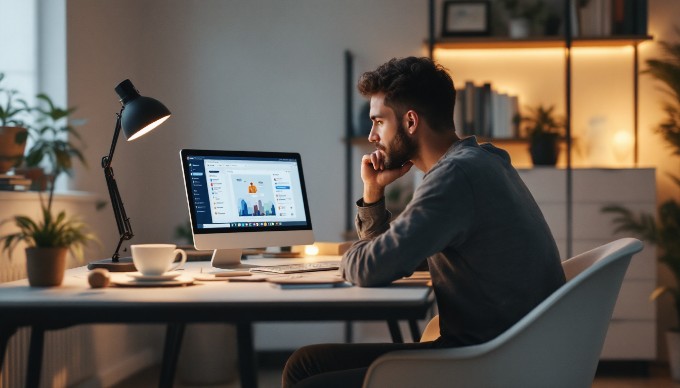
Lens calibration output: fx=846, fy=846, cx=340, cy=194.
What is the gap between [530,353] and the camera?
1.78 meters

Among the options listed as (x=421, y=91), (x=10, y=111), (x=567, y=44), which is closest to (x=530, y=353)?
(x=421, y=91)

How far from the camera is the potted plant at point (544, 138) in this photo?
4.73m

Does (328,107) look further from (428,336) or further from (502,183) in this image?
(502,183)

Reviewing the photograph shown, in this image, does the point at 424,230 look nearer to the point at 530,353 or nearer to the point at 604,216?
the point at 530,353

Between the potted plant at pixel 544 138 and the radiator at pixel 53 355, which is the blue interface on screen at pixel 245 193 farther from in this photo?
the potted plant at pixel 544 138

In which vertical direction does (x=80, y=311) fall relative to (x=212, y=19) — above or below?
below

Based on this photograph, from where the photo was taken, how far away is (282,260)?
2.89m

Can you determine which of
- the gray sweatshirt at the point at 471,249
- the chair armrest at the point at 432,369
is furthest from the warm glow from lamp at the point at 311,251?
the chair armrest at the point at 432,369

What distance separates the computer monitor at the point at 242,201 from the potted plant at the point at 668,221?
7.75ft

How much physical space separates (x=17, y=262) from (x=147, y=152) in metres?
Result: 1.82

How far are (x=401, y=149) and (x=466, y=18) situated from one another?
2.90 meters

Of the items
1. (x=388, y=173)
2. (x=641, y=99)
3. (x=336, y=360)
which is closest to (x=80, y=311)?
(x=336, y=360)

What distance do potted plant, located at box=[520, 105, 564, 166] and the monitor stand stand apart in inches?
100

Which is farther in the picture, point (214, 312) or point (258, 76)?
point (258, 76)
